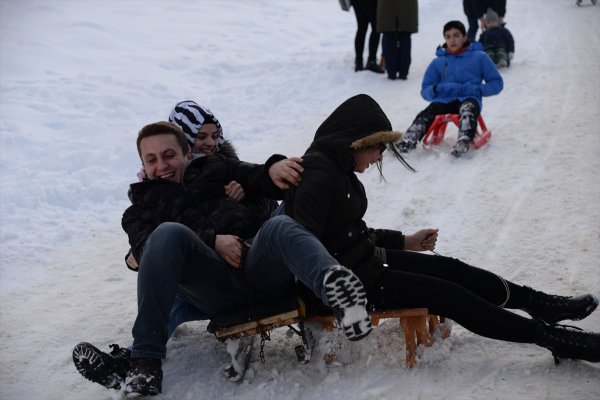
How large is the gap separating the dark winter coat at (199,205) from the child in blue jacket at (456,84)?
3.28m

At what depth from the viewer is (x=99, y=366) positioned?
2.77m

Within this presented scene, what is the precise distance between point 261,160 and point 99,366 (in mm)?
4020

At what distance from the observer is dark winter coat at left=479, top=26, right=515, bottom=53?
390 inches

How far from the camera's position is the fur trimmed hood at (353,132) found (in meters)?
2.90

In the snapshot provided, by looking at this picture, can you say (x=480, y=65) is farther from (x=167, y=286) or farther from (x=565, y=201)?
(x=167, y=286)

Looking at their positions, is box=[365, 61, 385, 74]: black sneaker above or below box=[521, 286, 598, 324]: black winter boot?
above

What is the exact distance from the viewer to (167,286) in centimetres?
273

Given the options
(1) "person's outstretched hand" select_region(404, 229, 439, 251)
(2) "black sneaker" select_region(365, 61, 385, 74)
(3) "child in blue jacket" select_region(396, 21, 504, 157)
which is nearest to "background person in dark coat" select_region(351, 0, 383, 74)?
(2) "black sneaker" select_region(365, 61, 385, 74)

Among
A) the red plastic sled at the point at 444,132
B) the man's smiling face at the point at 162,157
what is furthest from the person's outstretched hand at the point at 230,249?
the red plastic sled at the point at 444,132

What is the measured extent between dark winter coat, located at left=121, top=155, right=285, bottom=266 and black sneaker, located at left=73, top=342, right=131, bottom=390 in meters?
0.45

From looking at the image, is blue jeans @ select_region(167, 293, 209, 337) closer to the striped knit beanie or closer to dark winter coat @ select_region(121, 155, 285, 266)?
dark winter coat @ select_region(121, 155, 285, 266)

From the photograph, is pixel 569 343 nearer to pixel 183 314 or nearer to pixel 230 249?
pixel 230 249

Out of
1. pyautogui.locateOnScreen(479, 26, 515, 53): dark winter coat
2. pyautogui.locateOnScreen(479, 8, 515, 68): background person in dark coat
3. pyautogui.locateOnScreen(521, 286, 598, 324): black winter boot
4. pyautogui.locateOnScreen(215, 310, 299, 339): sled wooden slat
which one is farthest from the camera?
pyautogui.locateOnScreen(479, 26, 515, 53): dark winter coat

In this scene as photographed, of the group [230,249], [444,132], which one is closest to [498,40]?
[444,132]
